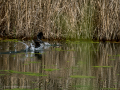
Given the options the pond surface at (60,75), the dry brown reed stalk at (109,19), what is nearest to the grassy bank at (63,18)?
the dry brown reed stalk at (109,19)

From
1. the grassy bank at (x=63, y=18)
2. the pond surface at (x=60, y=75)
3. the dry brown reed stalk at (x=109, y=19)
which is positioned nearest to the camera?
the pond surface at (x=60, y=75)

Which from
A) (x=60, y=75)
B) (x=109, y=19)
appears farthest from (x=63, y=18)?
(x=60, y=75)

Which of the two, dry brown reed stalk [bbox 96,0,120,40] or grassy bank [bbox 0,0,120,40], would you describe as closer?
dry brown reed stalk [bbox 96,0,120,40]

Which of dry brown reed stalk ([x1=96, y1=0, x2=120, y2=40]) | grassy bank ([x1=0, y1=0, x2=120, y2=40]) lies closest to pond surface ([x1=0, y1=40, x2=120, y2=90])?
dry brown reed stalk ([x1=96, y1=0, x2=120, y2=40])

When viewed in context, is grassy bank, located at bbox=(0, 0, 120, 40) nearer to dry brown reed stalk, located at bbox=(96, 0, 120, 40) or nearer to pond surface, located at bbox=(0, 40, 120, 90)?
dry brown reed stalk, located at bbox=(96, 0, 120, 40)

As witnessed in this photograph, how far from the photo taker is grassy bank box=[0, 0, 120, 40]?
12711 millimetres

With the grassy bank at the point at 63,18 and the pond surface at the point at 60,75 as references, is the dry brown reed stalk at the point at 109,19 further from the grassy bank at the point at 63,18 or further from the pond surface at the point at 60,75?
the pond surface at the point at 60,75

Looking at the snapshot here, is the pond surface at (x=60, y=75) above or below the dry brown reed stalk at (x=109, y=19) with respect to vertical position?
below

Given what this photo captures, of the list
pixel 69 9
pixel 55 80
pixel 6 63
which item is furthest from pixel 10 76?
pixel 69 9

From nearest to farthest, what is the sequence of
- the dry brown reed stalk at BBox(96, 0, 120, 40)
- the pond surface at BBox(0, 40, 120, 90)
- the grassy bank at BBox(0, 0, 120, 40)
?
1. the pond surface at BBox(0, 40, 120, 90)
2. the dry brown reed stalk at BBox(96, 0, 120, 40)
3. the grassy bank at BBox(0, 0, 120, 40)

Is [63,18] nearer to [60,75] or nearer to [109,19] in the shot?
[109,19]

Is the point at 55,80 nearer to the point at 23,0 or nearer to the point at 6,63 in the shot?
the point at 6,63

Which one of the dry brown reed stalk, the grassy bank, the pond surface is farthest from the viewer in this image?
the grassy bank

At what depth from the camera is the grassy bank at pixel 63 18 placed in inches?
500
